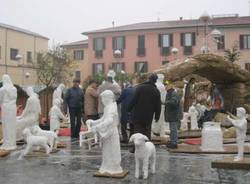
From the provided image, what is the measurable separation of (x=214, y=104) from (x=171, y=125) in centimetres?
745

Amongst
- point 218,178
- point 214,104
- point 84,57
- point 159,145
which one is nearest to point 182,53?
point 84,57

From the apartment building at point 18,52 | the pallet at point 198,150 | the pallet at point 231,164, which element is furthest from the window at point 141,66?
the pallet at point 231,164

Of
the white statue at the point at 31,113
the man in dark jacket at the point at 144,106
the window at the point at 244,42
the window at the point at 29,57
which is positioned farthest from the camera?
the window at the point at 29,57

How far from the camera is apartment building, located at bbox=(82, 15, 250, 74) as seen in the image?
154 feet

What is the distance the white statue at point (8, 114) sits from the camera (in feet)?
36.8

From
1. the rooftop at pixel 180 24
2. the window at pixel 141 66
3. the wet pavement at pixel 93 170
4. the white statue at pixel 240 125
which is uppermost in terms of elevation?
the rooftop at pixel 180 24

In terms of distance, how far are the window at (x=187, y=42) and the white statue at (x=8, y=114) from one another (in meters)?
39.7

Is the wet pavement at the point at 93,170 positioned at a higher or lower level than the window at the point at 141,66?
lower

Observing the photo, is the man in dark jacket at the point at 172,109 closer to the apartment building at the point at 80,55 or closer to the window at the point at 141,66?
the window at the point at 141,66

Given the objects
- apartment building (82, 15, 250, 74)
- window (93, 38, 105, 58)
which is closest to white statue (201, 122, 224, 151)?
apartment building (82, 15, 250, 74)

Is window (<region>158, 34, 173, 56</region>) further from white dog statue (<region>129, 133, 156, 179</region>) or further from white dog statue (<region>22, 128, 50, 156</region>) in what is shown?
white dog statue (<region>129, 133, 156, 179</region>)

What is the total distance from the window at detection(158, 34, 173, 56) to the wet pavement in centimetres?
4011

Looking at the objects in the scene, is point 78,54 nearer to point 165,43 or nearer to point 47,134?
point 165,43

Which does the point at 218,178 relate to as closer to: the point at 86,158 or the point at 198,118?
the point at 86,158
